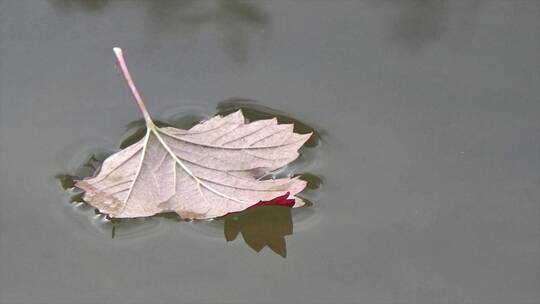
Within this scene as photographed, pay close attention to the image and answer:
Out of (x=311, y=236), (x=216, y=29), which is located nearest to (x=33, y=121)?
(x=216, y=29)

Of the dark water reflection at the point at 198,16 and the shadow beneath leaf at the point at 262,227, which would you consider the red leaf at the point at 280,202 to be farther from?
the dark water reflection at the point at 198,16

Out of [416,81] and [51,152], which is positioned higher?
[416,81]

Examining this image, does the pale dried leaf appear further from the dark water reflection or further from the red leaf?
the dark water reflection

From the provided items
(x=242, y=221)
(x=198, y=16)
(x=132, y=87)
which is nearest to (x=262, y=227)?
(x=242, y=221)

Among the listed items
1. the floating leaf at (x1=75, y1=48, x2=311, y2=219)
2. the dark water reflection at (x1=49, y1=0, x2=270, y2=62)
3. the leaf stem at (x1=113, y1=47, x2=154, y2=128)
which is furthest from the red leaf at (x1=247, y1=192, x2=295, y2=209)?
the dark water reflection at (x1=49, y1=0, x2=270, y2=62)

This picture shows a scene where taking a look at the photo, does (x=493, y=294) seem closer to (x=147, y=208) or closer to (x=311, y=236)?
(x=311, y=236)

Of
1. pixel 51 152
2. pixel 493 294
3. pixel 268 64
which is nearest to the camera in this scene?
pixel 493 294

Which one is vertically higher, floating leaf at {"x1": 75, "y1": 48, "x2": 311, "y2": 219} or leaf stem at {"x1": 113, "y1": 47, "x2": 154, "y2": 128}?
leaf stem at {"x1": 113, "y1": 47, "x2": 154, "y2": 128}

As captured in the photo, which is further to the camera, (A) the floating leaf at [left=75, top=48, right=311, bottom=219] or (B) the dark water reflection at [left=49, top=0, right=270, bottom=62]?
(B) the dark water reflection at [left=49, top=0, right=270, bottom=62]

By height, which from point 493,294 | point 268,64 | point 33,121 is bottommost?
point 493,294
